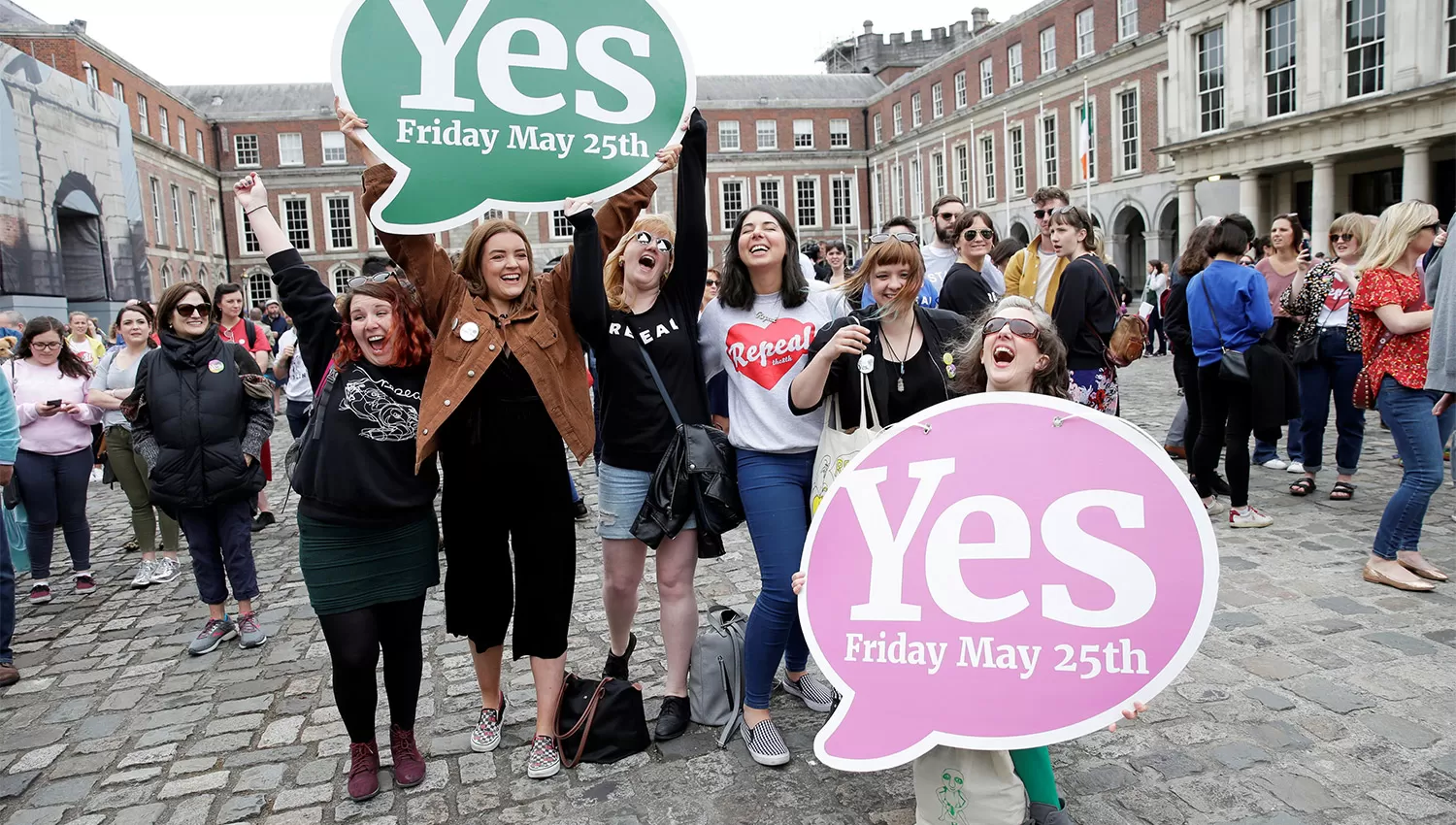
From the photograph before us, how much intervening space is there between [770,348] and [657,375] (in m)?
0.43

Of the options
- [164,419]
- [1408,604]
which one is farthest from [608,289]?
[1408,604]

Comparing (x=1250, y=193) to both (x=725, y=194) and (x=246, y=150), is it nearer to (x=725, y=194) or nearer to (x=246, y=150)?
(x=725, y=194)

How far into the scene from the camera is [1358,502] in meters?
6.42

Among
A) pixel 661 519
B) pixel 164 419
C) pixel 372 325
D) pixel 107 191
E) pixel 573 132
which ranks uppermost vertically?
pixel 107 191

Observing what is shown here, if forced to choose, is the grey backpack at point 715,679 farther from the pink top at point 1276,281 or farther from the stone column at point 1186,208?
the stone column at point 1186,208

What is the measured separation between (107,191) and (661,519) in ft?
94.8

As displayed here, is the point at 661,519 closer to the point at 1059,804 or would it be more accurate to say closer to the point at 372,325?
the point at 372,325

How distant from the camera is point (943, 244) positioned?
6281mm

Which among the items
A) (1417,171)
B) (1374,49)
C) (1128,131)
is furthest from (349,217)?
(1417,171)

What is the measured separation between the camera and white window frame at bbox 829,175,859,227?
55.3 m

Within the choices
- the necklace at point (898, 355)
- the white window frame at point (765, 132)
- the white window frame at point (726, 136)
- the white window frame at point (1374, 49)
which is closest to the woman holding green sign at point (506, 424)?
the necklace at point (898, 355)

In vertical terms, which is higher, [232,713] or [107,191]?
[107,191]

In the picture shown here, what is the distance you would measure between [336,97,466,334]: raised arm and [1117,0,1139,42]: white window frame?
34448 mm

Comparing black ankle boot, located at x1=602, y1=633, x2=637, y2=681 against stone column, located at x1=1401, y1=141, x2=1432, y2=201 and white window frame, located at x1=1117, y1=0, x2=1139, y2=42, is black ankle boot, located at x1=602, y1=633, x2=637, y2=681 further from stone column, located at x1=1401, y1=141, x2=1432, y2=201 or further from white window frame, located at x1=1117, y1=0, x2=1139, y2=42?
white window frame, located at x1=1117, y1=0, x2=1139, y2=42
